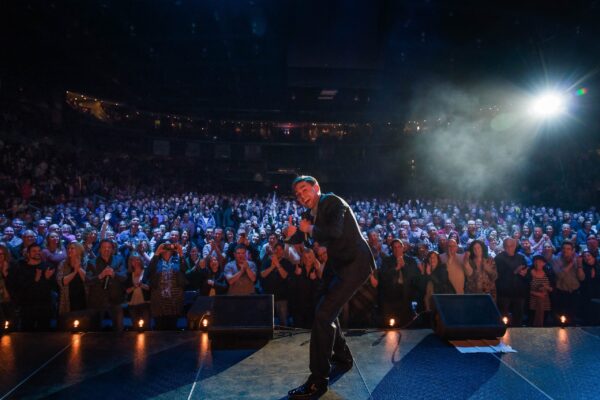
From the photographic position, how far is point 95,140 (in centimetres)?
2219

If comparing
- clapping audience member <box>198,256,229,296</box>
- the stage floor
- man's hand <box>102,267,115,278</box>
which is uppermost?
man's hand <box>102,267,115,278</box>

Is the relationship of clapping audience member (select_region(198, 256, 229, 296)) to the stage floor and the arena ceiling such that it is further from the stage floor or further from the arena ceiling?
the arena ceiling

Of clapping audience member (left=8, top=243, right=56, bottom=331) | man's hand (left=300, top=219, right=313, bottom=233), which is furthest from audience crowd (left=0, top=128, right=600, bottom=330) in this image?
man's hand (left=300, top=219, right=313, bottom=233)

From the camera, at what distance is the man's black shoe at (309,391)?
2.53 meters

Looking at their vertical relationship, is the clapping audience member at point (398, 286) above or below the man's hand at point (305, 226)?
below

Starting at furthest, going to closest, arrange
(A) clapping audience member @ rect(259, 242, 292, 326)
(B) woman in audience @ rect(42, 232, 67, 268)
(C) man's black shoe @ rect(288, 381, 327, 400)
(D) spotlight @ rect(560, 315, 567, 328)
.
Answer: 1. (B) woman in audience @ rect(42, 232, 67, 268)
2. (A) clapping audience member @ rect(259, 242, 292, 326)
3. (D) spotlight @ rect(560, 315, 567, 328)
4. (C) man's black shoe @ rect(288, 381, 327, 400)

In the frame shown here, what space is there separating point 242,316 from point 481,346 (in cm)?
208

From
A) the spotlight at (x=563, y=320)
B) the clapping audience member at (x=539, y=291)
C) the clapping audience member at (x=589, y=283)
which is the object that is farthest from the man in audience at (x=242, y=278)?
the clapping audience member at (x=589, y=283)

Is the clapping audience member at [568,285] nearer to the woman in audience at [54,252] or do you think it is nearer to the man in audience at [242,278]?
the man in audience at [242,278]

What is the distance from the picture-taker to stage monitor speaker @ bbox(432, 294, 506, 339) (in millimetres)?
3520

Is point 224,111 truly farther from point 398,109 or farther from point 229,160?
point 398,109

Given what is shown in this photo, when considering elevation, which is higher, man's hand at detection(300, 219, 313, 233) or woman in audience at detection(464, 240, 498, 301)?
man's hand at detection(300, 219, 313, 233)

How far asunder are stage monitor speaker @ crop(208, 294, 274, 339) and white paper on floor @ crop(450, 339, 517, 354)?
162cm

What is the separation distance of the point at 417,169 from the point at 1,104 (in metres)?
20.4
